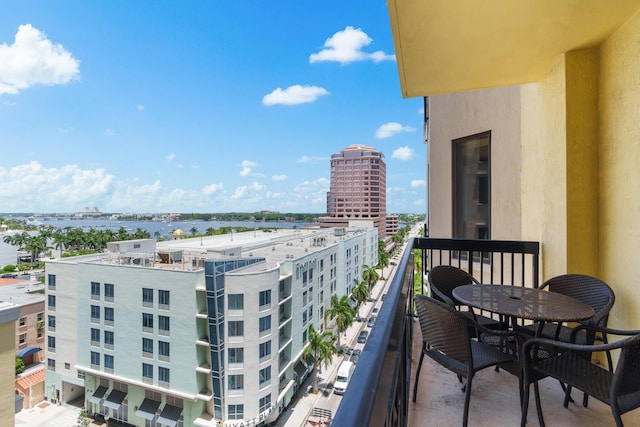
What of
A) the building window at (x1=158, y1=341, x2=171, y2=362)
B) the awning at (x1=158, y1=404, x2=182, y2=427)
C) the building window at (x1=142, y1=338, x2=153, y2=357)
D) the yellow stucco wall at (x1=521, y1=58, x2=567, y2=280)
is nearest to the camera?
the yellow stucco wall at (x1=521, y1=58, x2=567, y2=280)

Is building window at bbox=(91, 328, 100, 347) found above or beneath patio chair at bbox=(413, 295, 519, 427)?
beneath

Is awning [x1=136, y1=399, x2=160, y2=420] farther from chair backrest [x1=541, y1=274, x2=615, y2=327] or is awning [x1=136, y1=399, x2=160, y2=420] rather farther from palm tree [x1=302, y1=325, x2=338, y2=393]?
chair backrest [x1=541, y1=274, x2=615, y2=327]

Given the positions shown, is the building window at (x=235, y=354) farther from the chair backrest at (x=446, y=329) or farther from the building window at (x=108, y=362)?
the chair backrest at (x=446, y=329)

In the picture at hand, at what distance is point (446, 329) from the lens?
1.72 m

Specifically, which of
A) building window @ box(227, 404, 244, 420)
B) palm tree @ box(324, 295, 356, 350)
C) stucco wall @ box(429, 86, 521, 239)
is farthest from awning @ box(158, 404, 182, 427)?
stucco wall @ box(429, 86, 521, 239)

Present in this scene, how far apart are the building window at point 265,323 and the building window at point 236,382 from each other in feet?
7.44

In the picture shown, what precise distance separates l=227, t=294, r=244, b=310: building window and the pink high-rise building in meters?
47.4

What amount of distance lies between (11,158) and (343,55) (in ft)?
275

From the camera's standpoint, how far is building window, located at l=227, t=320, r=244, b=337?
509 inches

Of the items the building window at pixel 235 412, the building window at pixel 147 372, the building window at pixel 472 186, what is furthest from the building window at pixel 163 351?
the building window at pixel 472 186

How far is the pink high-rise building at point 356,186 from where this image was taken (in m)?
61.4

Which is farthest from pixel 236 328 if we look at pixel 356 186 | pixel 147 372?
pixel 356 186

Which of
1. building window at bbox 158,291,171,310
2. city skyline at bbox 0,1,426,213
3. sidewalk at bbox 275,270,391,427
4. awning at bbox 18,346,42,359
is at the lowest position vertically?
sidewalk at bbox 275,270,391,427

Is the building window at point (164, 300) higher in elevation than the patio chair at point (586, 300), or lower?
lower
